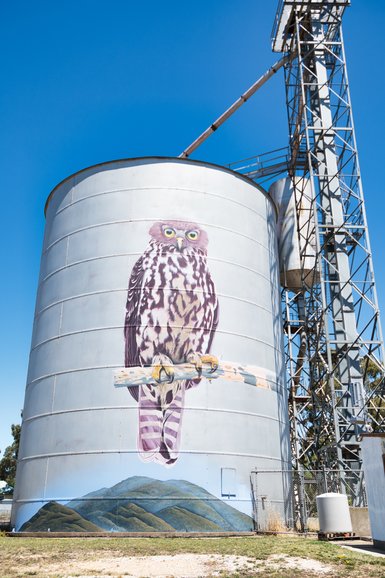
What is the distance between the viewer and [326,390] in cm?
2439

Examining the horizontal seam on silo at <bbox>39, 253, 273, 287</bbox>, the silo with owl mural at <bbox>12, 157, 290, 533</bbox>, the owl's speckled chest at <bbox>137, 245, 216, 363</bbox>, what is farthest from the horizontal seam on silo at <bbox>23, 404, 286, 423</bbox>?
the horizontal seam on silo at <bbox>39, 253, 273, 287</bbox>

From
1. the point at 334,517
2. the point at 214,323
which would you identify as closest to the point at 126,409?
the point at 214,323

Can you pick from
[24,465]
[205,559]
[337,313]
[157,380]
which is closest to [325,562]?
[205,559]

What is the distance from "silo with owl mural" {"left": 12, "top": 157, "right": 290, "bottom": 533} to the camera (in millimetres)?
18328

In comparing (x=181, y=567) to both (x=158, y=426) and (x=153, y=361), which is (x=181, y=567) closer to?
(x=158, y=426)

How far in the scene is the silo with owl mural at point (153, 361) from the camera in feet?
60.1

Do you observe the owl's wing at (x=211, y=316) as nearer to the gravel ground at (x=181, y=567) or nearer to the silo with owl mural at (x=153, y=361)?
the silo with owl mural at (x=153, y=361)

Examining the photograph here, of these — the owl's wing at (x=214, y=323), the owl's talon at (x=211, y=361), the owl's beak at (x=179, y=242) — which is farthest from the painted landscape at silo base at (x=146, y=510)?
the owl's beak at (x=179, y=242)

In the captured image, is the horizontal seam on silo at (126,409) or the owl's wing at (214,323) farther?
the owl's wing at (214,323)

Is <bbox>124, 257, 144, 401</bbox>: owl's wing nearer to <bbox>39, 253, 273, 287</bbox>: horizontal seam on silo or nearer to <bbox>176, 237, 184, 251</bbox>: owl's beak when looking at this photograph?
<bbox>39, 253, 273, 287</bbox>: horizontal seam on silo

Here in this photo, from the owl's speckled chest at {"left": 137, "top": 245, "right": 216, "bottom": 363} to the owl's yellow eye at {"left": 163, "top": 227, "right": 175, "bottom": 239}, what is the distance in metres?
0.76

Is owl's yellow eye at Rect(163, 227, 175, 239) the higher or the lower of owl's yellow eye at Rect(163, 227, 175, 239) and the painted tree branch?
the higher

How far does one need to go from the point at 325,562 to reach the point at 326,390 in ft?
45.4

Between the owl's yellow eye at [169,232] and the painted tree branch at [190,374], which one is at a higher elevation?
the owl's yellow eye at [169,232]
